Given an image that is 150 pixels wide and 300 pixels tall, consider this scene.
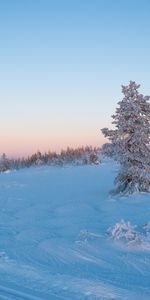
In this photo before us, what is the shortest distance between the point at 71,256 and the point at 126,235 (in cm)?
191

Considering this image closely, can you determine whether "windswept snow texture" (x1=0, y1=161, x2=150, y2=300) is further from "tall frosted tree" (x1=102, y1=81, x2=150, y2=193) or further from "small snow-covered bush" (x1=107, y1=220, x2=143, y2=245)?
"tall frosted tree" (x1=102, y1=81, x2=150, y2=193)

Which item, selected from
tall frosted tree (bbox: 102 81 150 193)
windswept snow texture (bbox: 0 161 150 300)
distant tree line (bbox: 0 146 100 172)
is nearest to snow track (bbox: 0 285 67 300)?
windswept snow texture (bbox: 0 161 150 300)

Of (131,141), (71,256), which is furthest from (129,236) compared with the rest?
(131,141)

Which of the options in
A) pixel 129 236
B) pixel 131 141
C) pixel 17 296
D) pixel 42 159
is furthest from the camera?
pixel 42 159

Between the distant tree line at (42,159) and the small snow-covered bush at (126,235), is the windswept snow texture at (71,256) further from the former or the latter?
the distant tree line at (42,159)

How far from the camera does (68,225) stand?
55.7 ft

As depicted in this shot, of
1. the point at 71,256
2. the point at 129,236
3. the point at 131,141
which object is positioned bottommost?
the point at 71,256

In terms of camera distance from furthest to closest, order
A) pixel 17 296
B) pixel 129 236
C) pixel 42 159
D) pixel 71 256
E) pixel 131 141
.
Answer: pixel 42 159 < pixel 131 141 < pixel 129 236 < pixel 71 256 < pixel 17 296

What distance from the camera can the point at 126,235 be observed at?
12969 millimetres

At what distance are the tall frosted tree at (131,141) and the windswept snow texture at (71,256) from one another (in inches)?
113

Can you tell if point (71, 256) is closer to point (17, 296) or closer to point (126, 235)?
point (126, 235)

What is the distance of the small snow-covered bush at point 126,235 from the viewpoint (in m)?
12.5

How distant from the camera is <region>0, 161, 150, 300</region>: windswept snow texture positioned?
28.9 ft

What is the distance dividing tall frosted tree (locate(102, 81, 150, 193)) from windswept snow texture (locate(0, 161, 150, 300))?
287 centimetres
